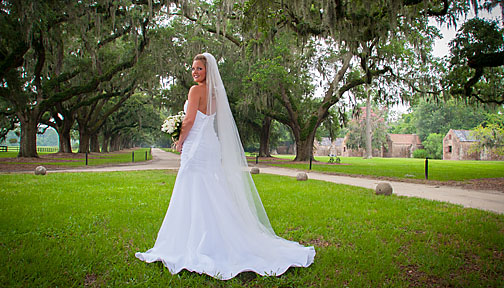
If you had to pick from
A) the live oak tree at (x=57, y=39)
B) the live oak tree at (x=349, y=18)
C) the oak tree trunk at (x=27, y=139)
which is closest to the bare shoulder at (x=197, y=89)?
the live oak tree at (x=349, y=18)

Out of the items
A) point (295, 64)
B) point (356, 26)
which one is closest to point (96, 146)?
point (295, 64)

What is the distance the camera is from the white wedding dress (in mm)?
2908

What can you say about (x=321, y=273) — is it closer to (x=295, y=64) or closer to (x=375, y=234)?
(x=375, y=234)

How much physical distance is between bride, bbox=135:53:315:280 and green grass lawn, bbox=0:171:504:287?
0.16m

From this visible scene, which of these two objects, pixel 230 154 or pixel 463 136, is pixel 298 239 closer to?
pixel 230 154

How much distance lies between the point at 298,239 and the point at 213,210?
140 centimetres

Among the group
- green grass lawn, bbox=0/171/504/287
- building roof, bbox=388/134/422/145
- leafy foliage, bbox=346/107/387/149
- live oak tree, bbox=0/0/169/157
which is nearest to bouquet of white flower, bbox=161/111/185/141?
green grass lawn, bbox=0/171/504/287

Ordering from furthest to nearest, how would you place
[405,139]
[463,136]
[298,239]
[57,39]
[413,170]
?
[405,139], [463,136], [413,170], [57,39], [298,239]

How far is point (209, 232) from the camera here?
303 centimetres

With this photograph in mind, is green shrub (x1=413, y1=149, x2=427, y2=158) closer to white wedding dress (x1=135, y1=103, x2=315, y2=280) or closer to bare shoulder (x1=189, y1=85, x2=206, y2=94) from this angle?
white wedding dress (x1=135, y1=103, x2=315, y2=280)

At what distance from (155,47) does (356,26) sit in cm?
1181

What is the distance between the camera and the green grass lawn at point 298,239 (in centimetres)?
270

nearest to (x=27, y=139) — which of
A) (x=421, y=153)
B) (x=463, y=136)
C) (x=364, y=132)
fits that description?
(x=364, y=132)

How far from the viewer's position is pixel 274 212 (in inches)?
208
